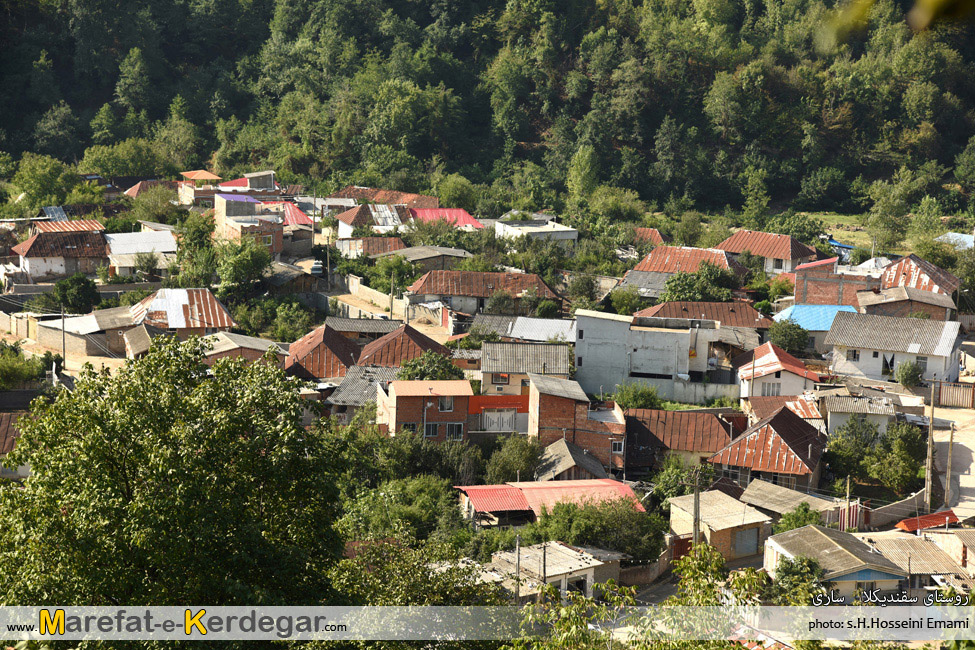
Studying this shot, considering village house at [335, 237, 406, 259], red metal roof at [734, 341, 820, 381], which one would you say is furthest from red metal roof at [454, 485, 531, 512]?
village house at [335, 237, 406, 259]

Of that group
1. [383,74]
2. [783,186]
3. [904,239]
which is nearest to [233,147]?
[383,74]

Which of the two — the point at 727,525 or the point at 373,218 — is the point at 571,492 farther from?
the point at 373,218

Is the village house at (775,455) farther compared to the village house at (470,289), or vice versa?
the village house at (470,289)

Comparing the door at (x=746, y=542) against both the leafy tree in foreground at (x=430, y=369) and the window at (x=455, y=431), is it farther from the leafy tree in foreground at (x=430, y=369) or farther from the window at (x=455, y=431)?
the leafy tree in foreground at (x=430, y=369)

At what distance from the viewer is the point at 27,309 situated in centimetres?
2238

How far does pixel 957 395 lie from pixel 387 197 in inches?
767

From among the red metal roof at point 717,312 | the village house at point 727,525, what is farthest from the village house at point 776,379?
the village house at point 727,525

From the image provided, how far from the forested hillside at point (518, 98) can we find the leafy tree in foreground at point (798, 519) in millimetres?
21015

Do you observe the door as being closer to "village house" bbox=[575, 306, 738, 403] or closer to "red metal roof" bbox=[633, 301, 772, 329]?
"village house" bbox=[575, 306, 738, 403]

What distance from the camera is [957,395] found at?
17953 mm

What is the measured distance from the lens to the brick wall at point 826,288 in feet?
72.3

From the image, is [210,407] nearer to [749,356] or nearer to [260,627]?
[260,627]

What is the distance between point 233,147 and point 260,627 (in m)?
34.5

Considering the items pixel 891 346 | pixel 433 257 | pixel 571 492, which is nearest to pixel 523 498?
pixel 571 492
